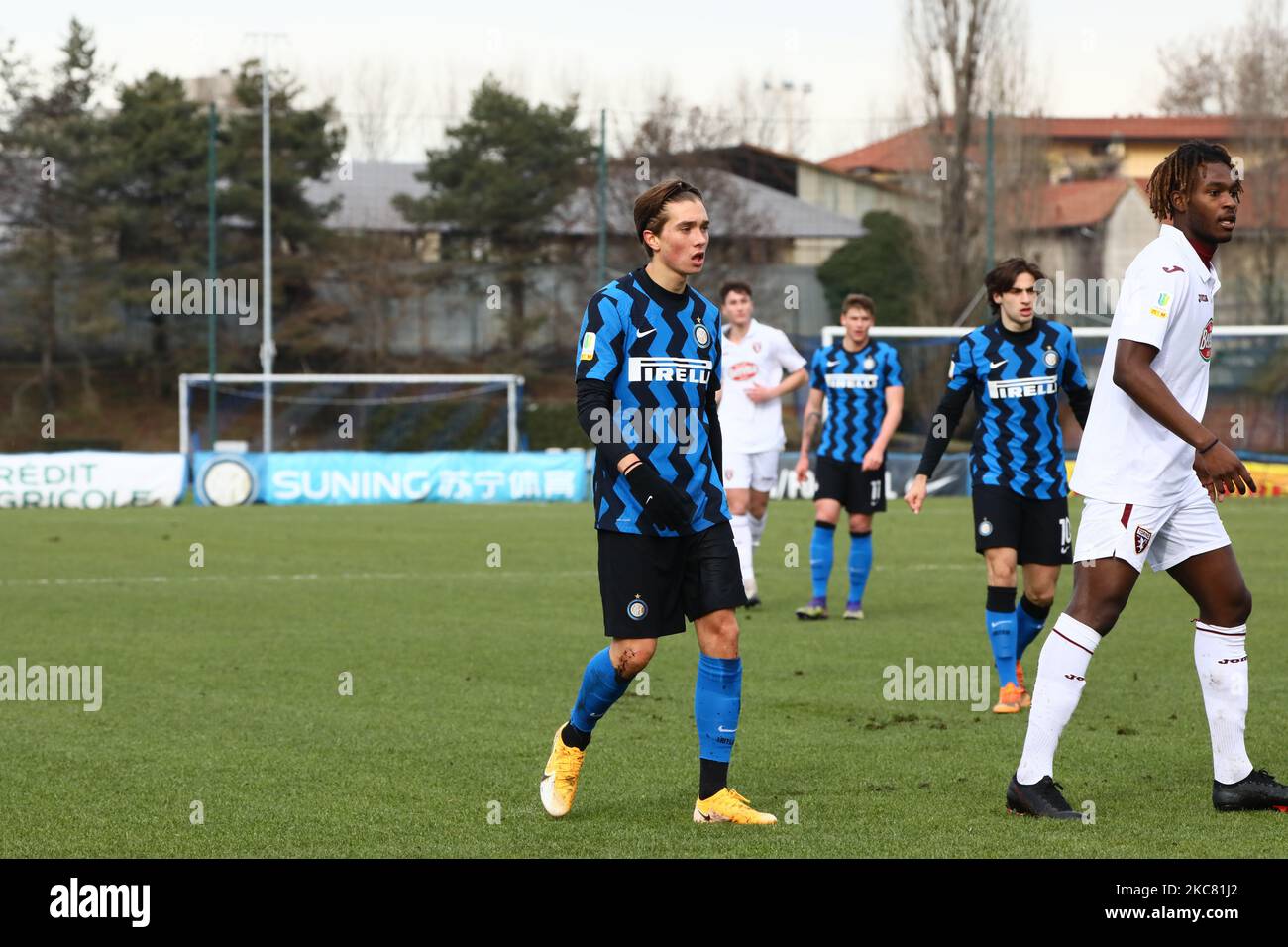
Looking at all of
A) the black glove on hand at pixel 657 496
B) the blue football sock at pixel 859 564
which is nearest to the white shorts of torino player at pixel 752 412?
the blue football sock at pixel 859 564

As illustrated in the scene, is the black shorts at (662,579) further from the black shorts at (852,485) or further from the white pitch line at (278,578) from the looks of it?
the white pitch line at (278,578)

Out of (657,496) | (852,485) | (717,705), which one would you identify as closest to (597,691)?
(717,705)

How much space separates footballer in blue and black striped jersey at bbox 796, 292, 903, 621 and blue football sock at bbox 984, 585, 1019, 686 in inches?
129

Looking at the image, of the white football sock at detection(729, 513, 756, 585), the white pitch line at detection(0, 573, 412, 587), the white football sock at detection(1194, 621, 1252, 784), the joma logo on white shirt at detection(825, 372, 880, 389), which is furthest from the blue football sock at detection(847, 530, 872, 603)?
the white football sock at detection(1194, 621, 1252, 784)

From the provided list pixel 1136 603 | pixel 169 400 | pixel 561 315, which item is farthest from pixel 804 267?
pixel 1136 603

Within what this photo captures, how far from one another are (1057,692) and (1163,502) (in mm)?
695

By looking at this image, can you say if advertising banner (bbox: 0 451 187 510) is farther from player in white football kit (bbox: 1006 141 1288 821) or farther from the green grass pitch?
player in white football kit (bbox: 1006 141 1288 821)

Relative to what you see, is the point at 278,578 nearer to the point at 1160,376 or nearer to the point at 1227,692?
the point at 1227,692

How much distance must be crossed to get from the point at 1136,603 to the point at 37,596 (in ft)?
26.4

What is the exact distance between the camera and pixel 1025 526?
8094mm

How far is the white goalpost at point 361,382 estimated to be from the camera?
3178cm

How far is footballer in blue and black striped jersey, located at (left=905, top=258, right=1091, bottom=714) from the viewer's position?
805 centimetres

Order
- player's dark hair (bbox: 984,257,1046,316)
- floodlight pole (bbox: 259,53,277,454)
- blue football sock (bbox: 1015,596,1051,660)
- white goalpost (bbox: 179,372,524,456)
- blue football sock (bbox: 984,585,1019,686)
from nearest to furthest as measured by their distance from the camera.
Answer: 1. player's dark hair (bbox: 984,257,1046,316)
2. blue football sock (bbox: 984,585,1019,686)
3. blue football sock (bbox: 1015,596,1051,660)
4. white goalpost (bbox: 179,372,524,456)
5. floodlight pole (bbox: 259,53,277,454)
